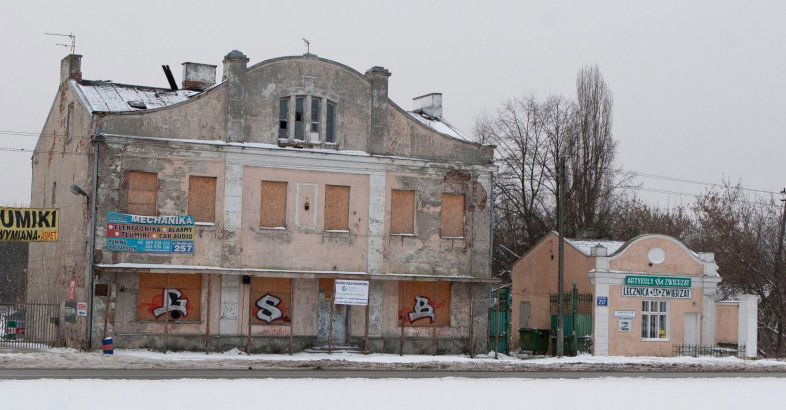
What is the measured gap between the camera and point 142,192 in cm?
3544

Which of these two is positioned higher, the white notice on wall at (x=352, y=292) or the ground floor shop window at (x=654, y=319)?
the white notice on wall at (x=352, y=292)

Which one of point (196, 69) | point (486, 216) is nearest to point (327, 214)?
point (486, 216)

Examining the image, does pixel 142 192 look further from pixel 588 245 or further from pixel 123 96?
pixel 588 245

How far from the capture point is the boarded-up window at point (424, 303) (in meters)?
38.6

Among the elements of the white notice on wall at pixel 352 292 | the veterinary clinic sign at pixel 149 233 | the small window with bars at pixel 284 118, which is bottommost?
the white notice on wall at pixel 352 292

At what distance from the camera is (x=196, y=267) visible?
3528cm

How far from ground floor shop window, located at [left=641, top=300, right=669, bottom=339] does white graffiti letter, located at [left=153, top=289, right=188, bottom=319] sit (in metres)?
16.9

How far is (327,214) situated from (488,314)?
23.0 ft

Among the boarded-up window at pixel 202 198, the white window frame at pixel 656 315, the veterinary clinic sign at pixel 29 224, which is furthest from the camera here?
the white window frame at pixel 656 315

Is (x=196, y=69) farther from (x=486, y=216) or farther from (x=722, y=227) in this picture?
(x=722, y=227)

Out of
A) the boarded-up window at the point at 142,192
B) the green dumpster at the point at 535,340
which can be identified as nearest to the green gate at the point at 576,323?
the green dumpster at the point at 535,340

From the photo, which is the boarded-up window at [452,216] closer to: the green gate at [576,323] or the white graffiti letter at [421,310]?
the white graffiti letter at [421,310]

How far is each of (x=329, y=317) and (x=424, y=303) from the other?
3.50m

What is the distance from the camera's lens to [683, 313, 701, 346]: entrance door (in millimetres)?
41812
